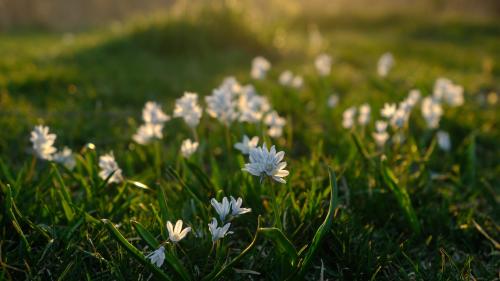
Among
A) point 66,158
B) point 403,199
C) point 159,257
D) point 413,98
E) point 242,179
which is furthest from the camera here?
point 413,98

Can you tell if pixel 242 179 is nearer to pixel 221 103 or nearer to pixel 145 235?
pixel 221 103

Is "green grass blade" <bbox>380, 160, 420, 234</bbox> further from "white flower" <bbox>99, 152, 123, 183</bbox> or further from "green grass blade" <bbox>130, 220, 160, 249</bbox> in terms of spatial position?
"white flower" <bbox>99, 152, 123, 183</bbox>

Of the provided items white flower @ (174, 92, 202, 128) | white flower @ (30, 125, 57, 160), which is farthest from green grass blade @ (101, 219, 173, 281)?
white flower @ (174, 92, 202, 128)

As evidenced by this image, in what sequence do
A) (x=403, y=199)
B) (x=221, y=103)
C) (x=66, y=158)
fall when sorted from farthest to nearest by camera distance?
(x=66, y=158)
(x=221, y=103)
(x=403, y=199)

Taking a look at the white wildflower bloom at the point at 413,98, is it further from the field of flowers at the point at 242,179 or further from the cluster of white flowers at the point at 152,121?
the cluster of white flowers at the point at 152,121

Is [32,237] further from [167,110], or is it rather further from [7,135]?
[167,110]

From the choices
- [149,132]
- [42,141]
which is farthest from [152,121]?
[42,141]

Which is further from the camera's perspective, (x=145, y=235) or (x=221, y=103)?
(x=221, y=103)
